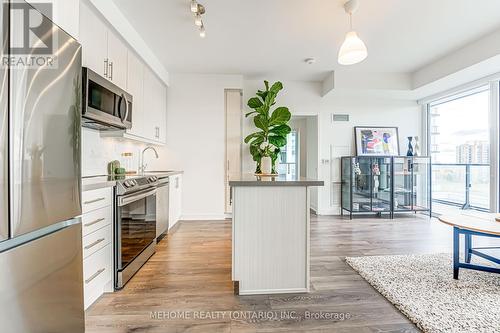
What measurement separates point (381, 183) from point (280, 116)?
8.45 feet

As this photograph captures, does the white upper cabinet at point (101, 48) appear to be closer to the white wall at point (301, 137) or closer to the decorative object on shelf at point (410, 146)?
the white wall at point (301, 137)

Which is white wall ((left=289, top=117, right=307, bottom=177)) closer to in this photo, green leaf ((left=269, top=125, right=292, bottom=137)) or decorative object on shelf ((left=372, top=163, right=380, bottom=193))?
decorative object on shelf ((left=372, top=163, right=380, bottom=193))

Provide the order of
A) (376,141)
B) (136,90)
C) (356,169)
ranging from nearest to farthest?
(136,90) < (356,169) < (376,141)

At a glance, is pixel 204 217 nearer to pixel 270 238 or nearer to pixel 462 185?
pixel 270 238

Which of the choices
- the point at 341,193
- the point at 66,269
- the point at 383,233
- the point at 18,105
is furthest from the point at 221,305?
the point at 341,193

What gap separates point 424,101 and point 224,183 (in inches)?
178

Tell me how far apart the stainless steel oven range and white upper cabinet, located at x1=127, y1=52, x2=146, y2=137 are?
88cm

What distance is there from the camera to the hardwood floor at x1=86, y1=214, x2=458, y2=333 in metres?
1.74

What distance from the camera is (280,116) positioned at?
4.50 m

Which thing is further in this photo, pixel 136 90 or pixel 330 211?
pixel 330 211

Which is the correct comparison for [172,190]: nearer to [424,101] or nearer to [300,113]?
[300,113]

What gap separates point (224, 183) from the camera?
493cm

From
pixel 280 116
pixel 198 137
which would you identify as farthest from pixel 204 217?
pixel 280 116

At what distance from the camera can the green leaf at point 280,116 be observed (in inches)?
177
